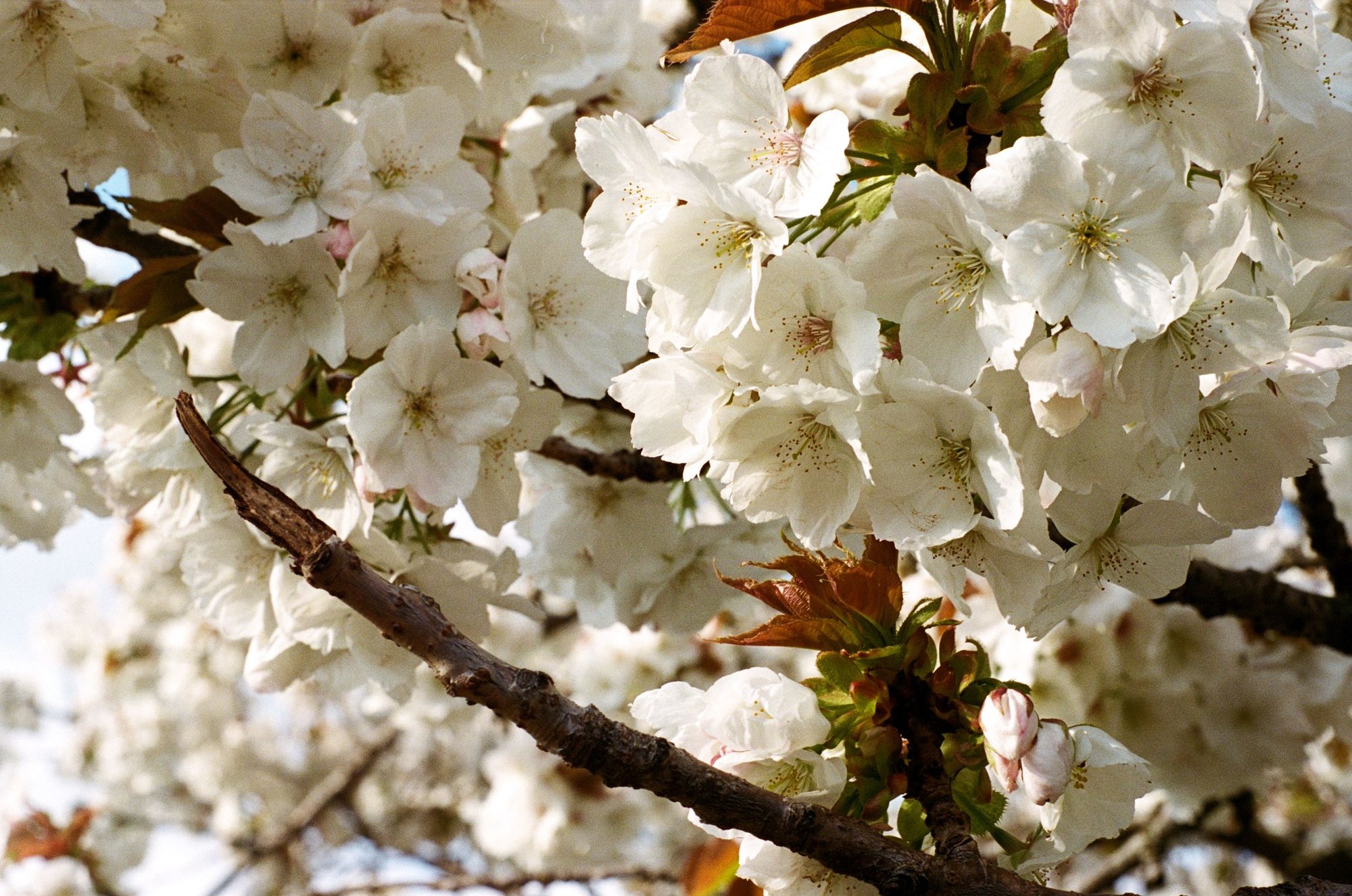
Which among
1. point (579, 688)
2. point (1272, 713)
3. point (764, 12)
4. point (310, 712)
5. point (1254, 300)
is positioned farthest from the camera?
point (310, 712)

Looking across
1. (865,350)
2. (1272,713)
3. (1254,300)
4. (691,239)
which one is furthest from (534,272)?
(1272,713)

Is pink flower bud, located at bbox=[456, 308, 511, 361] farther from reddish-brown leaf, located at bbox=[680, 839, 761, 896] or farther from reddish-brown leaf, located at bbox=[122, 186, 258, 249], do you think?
reddish-brown leaf, located at bbox=[680, 839, 761, 896]

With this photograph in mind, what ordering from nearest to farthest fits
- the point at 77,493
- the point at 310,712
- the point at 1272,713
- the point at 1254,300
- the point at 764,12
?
the point at 1254,300 < the point at 764,12 < the point at 77,493 < the point at 1272,713 < the point at 310,712

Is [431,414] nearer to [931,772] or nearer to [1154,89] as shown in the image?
[931,772]

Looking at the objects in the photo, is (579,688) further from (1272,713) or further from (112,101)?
(112,101)

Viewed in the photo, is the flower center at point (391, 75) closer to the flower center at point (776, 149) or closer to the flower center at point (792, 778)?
the flower center at point (776, 149)

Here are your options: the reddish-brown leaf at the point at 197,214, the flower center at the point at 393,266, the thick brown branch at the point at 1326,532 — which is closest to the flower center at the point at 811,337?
the flower center at the point at 393,266
